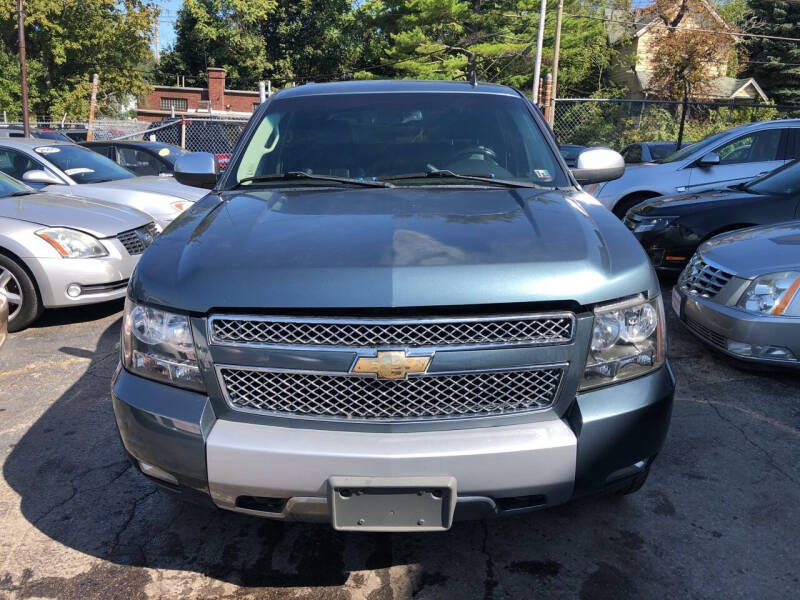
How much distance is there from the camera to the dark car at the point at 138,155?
1152cm

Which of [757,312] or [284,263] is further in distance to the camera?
[757,312]

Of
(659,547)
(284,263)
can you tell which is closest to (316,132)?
(284,263)

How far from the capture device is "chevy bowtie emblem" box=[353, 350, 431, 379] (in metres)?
2.10

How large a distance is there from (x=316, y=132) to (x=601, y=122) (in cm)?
1663

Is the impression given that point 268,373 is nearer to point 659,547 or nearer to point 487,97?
point 659,547

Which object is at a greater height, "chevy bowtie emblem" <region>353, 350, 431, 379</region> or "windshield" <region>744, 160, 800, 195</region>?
"windshield" <region>744, 160, 800, 195</region>

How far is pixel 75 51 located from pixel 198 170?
133ft

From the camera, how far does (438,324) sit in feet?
6.91

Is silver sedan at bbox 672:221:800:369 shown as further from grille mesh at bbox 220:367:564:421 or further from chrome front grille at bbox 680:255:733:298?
grille mesh at bbox 220:367:564:421

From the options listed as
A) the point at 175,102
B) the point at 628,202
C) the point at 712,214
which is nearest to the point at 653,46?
the point at 628,202

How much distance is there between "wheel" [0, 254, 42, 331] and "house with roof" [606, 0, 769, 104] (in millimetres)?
27797

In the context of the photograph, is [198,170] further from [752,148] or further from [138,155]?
[138,155]

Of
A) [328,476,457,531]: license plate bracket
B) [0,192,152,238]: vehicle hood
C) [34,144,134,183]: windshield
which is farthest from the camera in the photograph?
[34,144,134,183]: windshield

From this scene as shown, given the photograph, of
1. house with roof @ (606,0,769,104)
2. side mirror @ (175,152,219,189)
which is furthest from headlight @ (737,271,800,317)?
house with roof @ (606,0,769,104)
